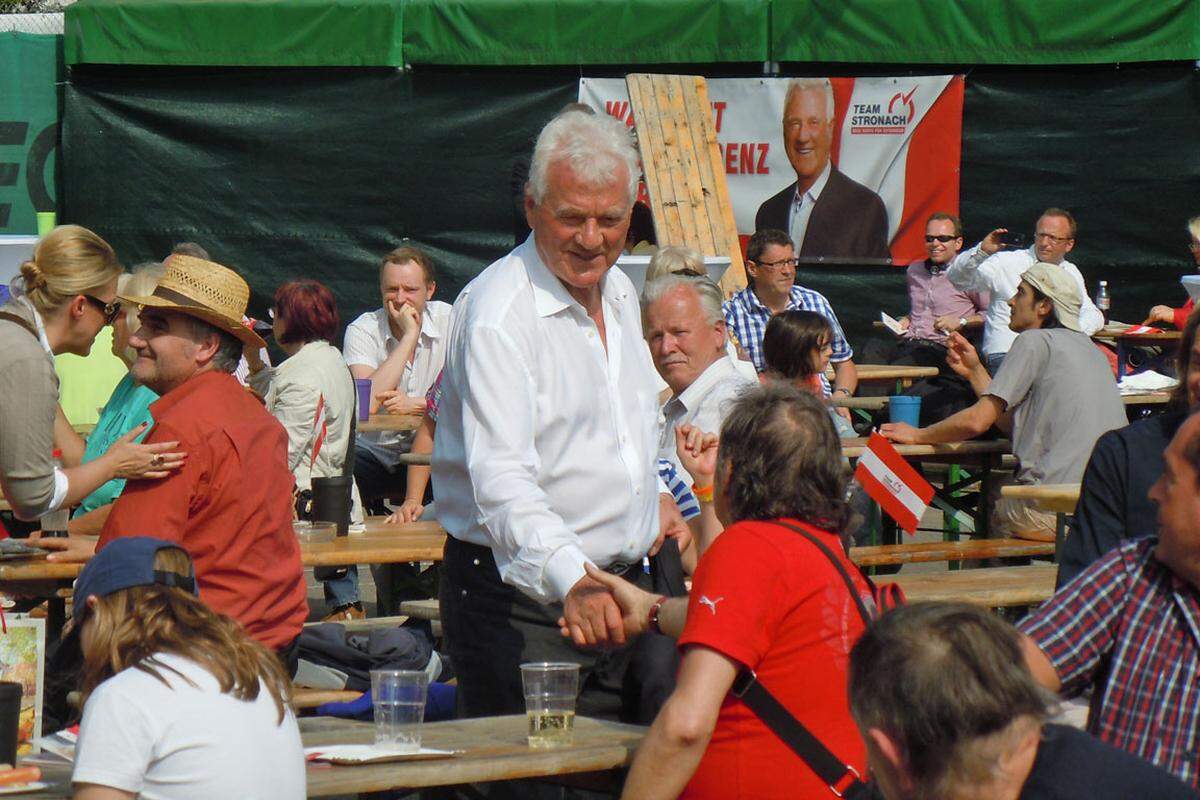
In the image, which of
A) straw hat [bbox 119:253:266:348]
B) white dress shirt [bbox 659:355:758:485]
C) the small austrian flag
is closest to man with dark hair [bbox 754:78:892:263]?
white dress shirt [bbox 659:355:758:485]

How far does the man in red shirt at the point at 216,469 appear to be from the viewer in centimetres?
387

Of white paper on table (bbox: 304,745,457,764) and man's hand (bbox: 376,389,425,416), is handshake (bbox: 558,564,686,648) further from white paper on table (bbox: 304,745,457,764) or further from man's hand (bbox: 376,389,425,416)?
man's hand (bbox: 376,389,425,416)

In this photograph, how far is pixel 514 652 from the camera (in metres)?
3.62

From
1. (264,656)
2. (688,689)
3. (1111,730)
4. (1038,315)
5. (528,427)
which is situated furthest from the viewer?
(1038,315)

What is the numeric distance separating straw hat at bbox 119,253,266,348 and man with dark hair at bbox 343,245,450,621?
14.0 ft

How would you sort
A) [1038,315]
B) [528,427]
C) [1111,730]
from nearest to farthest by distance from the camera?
[1111,730]
[528,427]
[1038,315]

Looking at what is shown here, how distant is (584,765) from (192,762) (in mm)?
765

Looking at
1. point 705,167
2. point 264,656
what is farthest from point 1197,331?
point 705,167

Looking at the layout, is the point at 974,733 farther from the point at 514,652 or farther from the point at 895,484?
the point at 895,484

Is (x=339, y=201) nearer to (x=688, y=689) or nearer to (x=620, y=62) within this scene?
(x=620, y=62)

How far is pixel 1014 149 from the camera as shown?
38.9 feet

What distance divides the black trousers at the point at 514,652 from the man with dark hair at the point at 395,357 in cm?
472

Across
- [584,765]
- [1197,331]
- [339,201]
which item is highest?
[339,201]

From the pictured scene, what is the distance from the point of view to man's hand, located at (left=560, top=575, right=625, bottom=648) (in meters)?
3.21
